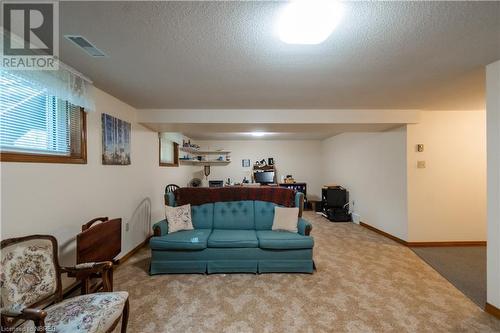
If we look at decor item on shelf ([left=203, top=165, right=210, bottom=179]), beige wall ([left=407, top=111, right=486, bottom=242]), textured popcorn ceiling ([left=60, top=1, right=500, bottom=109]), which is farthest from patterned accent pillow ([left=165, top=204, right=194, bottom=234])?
decor item on shelf ([left=203, top=165, right=210, bottom=179])

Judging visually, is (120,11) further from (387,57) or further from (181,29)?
(387,57)

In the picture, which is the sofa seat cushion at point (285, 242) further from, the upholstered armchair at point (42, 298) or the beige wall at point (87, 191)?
the beige wall at point (87, 191)

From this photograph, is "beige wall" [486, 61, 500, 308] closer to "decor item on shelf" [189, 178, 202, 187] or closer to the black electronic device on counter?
the black electronic device on counter

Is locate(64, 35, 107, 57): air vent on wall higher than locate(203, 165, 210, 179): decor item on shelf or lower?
higher

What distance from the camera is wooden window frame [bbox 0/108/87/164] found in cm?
163

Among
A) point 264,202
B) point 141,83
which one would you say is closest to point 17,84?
point 141,83

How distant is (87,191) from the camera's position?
2424mm

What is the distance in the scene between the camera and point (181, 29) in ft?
4.90

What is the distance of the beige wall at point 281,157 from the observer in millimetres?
7254

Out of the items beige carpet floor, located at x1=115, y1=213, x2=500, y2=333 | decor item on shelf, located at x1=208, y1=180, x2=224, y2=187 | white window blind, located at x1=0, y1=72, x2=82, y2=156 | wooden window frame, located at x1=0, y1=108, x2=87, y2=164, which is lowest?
beige carpet floor, located at x1=115, y1=213, x2=500, y2=333

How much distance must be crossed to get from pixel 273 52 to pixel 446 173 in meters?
3.81

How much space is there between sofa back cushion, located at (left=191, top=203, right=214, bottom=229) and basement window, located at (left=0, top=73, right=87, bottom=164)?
5.26 ft

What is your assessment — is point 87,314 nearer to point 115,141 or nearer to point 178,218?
point 178,218

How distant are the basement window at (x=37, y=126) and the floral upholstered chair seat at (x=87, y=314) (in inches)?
46.7
